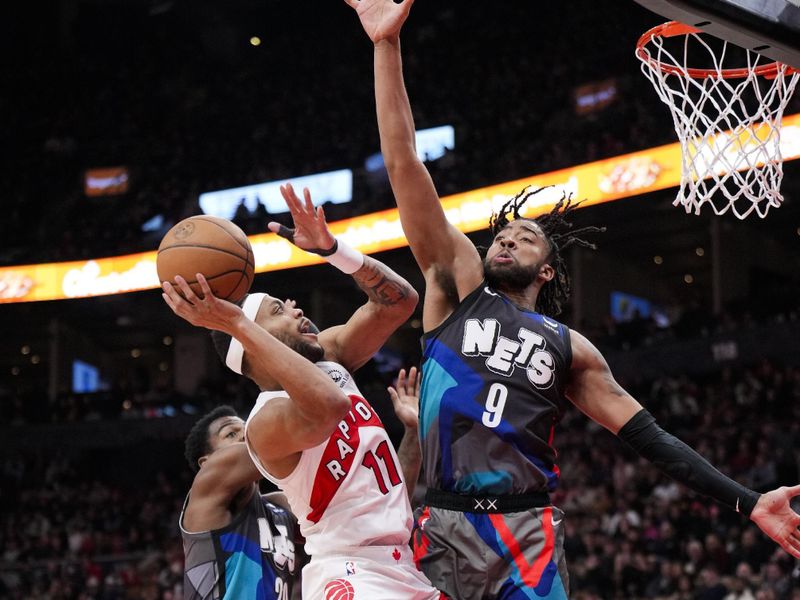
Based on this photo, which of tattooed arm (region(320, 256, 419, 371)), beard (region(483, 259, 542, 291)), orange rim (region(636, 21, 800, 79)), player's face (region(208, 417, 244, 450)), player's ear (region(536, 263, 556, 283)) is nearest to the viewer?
beard (region(483, 259, 542, 291))

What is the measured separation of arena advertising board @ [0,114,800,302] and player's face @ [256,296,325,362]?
34.9ft

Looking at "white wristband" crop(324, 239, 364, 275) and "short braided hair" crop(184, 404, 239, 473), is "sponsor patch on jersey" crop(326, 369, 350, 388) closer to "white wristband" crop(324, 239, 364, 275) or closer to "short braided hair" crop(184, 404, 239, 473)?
"white wristband" crop(324, 239, 364, 275)

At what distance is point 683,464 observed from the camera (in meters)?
3.62

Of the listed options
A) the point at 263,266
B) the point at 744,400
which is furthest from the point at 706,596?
the point at 263,266

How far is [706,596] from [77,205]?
59.2 ft

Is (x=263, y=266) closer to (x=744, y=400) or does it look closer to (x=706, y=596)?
(x=744, y=400)

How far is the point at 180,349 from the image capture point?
25984 mm

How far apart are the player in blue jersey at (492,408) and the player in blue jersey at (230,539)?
3.82ft

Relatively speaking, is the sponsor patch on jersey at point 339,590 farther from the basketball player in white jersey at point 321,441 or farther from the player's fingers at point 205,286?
the player's fingers at point 205,286

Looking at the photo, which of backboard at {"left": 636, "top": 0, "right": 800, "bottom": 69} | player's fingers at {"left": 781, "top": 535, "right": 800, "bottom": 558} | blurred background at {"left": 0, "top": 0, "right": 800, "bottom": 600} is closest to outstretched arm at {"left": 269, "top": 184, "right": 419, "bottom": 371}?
backboard at {"left": 636, "top": 0, "right": 800, "bottom": 69}

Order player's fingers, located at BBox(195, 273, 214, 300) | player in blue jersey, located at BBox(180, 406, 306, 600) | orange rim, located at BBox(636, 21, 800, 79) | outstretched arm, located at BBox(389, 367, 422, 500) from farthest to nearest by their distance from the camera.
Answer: orange rim, located at BBox(636, 21, 800, 79) < player in blue jersey, located at BBox(180, 406, 306, 600) < outstretched arm, located at BBox(389, 367, 422, 500) < player's fingers, located at BBox(195, 273, 214, 300)

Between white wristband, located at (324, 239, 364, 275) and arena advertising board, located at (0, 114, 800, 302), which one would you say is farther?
arena advertising board, located at (0, 114, 800, 302)

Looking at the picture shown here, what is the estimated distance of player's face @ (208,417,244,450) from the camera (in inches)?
197

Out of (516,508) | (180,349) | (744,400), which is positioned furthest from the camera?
(180,349)
